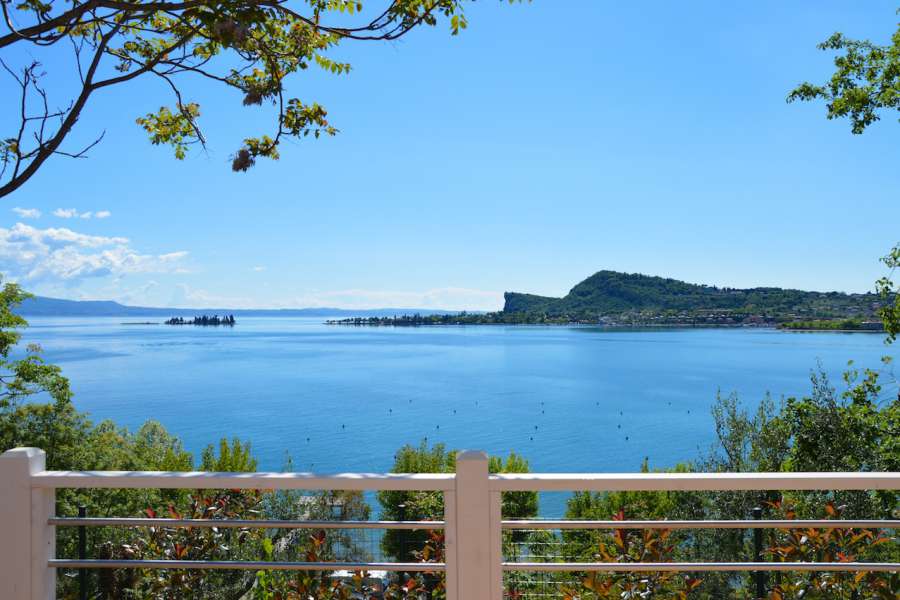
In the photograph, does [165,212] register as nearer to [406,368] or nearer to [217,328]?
[406,368]

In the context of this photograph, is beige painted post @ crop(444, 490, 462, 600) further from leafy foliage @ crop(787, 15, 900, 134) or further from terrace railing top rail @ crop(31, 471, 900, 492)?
leafy foliage @ crop(787, 15, 900, 134)

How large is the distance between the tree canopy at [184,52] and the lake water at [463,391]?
4259 centimetres

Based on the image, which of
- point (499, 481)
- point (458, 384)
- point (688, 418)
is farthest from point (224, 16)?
point (458, 384)

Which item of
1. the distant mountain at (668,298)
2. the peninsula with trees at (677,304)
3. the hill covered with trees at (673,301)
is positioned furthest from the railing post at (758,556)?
the hill covered with trees at (673,301)

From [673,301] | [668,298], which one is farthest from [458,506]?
[673,301]

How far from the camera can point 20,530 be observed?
2127 millimetres

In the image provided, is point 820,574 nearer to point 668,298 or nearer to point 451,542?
point 451,542

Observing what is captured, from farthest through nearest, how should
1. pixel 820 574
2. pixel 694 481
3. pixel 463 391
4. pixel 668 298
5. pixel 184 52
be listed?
pixel 668 298, pixel 463 391, pixel 184 52, pixel 820 574, pixel 694 481

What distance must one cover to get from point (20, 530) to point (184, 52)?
122 inches

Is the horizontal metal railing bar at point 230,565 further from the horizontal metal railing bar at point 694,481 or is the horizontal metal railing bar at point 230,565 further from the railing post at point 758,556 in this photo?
the railing post at point 758,556

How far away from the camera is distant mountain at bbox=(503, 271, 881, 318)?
64312 millimetres

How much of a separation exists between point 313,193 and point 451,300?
9958cm

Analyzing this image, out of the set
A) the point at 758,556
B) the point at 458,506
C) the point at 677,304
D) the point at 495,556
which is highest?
the point at 677,304

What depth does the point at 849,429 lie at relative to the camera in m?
9.36
